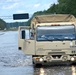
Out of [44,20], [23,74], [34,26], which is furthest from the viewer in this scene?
[44,20]

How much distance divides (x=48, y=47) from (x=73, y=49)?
117cm

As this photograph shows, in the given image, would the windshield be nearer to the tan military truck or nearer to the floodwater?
the tan military truck

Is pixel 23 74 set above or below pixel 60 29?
below

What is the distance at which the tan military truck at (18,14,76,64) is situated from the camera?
1864 centimetres

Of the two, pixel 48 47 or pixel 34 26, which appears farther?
pixel 34 26

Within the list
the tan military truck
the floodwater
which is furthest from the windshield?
the floodwater

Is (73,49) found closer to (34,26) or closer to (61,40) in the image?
(61,40)

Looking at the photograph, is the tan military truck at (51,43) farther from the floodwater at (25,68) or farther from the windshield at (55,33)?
the floodwater at (25,68)

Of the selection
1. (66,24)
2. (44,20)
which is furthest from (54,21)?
(66,24)

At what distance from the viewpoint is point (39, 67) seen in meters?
19.4

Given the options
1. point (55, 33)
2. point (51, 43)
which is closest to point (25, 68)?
point (51, 43)

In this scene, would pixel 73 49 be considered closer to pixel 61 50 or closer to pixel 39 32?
pixel 61 50

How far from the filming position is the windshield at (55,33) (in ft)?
61.9

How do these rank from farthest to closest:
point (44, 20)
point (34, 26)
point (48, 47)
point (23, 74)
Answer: point (44, 20)
point (34, 26)
point (48, 47)
point (23, 74)
